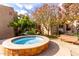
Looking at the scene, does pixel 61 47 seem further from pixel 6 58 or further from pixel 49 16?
pixel 6 58

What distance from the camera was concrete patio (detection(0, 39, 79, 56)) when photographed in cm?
266

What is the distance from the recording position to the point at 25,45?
2.59 m

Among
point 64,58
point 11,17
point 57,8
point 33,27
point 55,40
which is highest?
point 57,8

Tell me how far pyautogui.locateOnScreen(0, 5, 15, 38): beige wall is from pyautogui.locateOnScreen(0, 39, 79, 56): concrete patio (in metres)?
0.19

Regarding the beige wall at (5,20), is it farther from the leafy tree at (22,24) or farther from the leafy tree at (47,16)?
the leafy tree at (47,16)

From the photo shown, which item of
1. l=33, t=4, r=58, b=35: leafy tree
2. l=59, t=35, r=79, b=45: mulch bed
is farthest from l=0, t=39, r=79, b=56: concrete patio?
l=33, t=4, r=58, b=35: leafy tree

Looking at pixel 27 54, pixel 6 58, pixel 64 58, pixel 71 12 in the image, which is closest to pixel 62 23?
pixel 71 12

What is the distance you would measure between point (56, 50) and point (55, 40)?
205mm

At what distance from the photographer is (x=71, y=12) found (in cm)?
265

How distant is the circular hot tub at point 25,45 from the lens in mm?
2541

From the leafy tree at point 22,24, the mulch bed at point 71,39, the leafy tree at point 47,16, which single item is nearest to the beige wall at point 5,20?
the leafy tree at point 22,24

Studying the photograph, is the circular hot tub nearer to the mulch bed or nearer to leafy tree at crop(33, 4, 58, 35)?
leafy tree at crop(33, 4, 58, 35)

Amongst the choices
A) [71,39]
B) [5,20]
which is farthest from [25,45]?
[71,39]

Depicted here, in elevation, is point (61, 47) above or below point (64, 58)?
above
